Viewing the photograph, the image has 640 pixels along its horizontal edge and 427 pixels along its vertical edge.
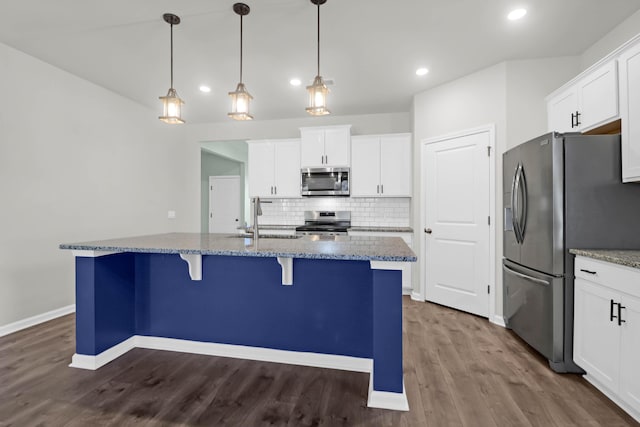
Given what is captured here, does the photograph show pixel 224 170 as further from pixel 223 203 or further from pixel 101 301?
pixel 101 301

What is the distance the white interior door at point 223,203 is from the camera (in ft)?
23.6

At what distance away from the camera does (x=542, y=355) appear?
254 centimetres

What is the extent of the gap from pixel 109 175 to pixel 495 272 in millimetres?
4722

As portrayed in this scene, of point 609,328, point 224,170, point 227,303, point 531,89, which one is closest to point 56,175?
point 227,303

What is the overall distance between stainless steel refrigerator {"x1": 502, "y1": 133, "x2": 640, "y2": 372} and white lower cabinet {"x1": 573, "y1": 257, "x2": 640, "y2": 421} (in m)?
0.10


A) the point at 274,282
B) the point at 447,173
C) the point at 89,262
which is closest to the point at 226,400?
the point at 274,282

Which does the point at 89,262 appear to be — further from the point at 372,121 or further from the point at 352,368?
the point at 372,121

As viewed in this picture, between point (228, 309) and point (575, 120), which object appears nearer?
point (228, 309)

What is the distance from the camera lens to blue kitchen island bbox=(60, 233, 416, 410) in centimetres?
226

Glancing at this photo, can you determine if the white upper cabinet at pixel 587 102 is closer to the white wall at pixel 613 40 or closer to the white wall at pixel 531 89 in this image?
the white wall at pixel 531 89

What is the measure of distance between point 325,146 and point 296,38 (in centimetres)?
202

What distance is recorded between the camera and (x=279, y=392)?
79.3 inches

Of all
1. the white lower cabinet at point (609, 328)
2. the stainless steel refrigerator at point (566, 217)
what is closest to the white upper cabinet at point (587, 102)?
the stainless steel refrigerator at point (566, 217)

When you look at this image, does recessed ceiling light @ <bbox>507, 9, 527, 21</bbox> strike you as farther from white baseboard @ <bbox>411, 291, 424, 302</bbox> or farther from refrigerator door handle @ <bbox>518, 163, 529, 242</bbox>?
white baseboard @ <bbox>411, 291, 424, 302</bbox>
